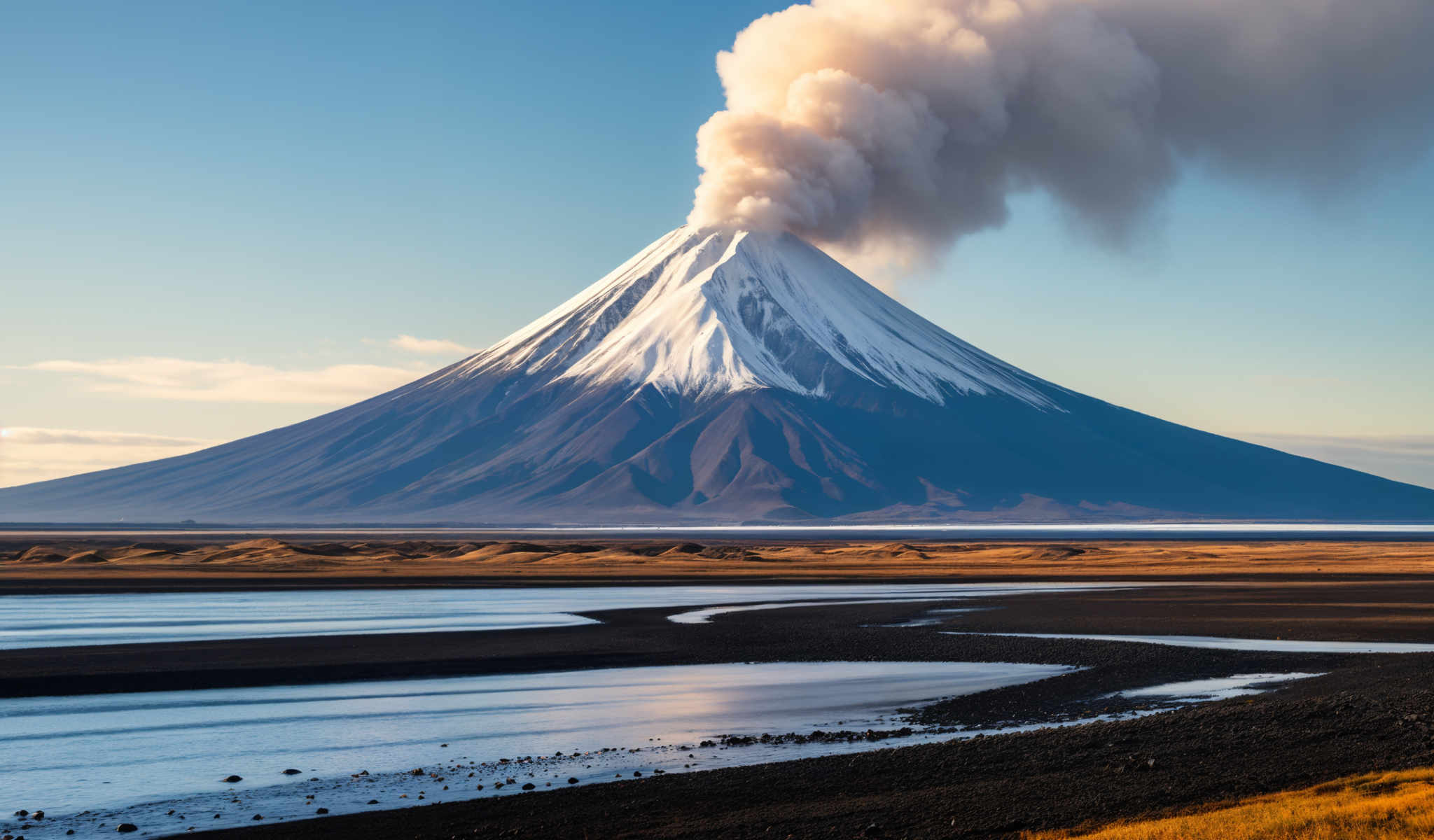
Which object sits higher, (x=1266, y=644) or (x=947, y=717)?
(x=947, y=717)

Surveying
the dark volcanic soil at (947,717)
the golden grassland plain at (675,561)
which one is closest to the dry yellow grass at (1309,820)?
the dark volcanic soil at (947,717)

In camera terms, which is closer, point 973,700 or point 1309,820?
point 1309,820

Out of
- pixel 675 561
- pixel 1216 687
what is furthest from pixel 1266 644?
pixel 675 561

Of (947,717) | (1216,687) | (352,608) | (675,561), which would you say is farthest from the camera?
(675,561)

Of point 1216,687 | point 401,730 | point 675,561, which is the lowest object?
point 675,561

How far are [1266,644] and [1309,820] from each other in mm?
22620

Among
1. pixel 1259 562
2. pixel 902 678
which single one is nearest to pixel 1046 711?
pixel 902 678

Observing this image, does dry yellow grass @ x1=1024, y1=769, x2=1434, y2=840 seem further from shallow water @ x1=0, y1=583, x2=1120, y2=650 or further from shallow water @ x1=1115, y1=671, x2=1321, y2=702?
shallow water @ x1=0, y1=583, x2=1120, y2=650

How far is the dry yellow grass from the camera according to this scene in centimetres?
1279

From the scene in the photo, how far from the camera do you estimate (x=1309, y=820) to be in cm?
1338

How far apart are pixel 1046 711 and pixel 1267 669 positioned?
846 centimetres

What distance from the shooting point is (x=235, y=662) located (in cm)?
3098

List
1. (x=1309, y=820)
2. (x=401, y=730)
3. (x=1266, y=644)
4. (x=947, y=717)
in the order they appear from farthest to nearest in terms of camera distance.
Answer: (x=1266, y=644) → (x=947, y=717) → (x=401, y=730) → (x=1309, y=820)

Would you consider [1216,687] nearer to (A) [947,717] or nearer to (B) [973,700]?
(B) [973,700]
